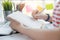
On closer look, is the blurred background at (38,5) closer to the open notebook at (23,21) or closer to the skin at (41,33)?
the open notebook at (23,21)

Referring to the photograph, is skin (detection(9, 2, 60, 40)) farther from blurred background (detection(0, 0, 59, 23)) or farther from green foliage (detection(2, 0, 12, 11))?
blurred background (detection(0, 0, 59, 23))

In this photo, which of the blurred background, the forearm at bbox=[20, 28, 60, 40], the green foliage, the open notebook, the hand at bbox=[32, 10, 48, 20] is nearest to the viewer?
the forearm at bbox=[20, 28, 60, 40]

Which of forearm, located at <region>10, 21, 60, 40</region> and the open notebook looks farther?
the open notebook

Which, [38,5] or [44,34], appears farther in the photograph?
[38,5]

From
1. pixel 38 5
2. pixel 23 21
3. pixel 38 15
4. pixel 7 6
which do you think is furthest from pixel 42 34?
pixel 38 5

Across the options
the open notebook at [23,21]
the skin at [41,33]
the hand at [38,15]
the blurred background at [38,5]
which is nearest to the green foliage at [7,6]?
the blurred background at [38,5]

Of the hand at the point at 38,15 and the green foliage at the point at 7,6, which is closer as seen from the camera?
the hand at the point at 38,15

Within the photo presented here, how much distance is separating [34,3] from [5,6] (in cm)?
44

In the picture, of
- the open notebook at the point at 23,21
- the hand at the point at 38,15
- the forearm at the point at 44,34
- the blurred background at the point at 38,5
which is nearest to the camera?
the forearm at the point at 44,34

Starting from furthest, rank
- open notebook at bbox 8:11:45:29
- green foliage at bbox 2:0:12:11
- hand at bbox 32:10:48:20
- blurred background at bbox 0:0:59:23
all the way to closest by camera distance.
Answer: blurred background at bbox 0:0:59:23 < green foliage at bbox 2:0:12:11 < hand at bbox 32:10:48:20 < open notebook at bbox 8:11:45:29

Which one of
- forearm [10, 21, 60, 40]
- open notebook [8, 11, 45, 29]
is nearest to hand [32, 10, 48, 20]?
open notebook [8, 11, 45, 29]

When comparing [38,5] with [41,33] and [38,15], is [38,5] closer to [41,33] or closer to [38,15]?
[38,15]

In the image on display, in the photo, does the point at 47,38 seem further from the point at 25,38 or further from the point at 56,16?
the point at 56,16

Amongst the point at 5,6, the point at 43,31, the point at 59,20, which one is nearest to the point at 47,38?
the point at 43,31
